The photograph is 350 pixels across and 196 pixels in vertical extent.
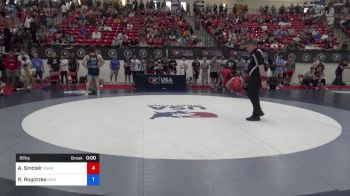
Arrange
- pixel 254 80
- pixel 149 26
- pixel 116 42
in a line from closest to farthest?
pixel 254 80 < pixel 116 42 < pixel 149 26

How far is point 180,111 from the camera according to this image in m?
9.22

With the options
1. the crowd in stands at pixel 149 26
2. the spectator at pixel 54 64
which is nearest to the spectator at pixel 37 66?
the spectator at pixel 54 64

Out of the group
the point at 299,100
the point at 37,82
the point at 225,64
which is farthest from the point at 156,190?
the point at 37,82

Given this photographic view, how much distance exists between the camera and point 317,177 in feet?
15.0

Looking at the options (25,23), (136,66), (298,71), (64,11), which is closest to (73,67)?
(136,66)

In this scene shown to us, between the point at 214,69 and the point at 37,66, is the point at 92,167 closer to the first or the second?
the point at 214,69

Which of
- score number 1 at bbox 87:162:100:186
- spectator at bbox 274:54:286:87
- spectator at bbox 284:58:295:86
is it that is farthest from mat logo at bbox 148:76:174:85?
score number 1 at bbox 87:162:100:186

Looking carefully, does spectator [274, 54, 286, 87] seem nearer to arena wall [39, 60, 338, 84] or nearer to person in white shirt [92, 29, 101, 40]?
arena wall [39, 60, 338, 84]

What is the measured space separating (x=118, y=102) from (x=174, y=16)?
52.0 ft

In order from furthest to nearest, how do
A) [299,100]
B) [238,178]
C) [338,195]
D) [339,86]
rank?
[339,86] < [299,100] < [238,178] < [338,195]

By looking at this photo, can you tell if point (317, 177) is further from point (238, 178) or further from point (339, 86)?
point (339, 86)

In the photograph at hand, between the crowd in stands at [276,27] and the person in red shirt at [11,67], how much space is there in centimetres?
1136
